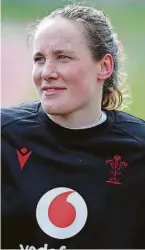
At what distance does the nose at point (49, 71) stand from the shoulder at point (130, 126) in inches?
13.6

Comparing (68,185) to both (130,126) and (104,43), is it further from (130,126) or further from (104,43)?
(104,43)

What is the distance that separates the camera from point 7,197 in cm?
220

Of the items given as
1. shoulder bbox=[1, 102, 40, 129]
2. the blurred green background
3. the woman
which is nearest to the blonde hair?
the woman

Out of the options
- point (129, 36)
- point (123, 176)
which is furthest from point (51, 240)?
point (129, 36)

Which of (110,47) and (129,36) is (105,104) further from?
(129,36)

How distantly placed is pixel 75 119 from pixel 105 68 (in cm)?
24

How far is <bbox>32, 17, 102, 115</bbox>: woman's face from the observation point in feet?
7.16

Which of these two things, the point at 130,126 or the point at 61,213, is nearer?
the point at 61,213

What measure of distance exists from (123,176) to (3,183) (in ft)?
1.43

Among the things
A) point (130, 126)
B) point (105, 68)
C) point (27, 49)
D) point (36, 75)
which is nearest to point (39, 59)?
point (36, 75)

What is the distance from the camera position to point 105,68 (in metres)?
2.38

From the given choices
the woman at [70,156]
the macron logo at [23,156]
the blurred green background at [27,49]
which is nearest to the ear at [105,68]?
the woman at [70,156]

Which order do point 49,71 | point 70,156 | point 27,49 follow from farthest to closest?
point 27,49
point 70,156
point 49,71

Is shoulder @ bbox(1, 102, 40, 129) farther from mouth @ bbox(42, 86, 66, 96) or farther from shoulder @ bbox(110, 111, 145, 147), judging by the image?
shoulder @ bbox(110, 111, 145, 147)
